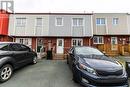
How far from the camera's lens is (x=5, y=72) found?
19.2 feet

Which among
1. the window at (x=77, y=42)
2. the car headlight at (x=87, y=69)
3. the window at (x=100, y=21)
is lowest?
the car headlight at (x=87, y=69)

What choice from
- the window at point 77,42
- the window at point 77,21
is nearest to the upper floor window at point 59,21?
the window at point 77,21

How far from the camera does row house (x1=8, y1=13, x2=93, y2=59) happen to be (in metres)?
16.7

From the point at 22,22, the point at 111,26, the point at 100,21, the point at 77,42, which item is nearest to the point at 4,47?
the point at 22,22

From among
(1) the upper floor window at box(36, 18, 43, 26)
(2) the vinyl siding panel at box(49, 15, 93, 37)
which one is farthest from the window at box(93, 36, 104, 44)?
(1) the upper floor window at box(36, 18, 43, 26)

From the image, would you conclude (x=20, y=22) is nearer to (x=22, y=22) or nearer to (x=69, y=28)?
(x=22, y=22)

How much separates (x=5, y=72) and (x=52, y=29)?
1142 cm

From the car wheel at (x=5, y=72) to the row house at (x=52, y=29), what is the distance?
10.5 metres

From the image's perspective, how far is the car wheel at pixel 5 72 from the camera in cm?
557

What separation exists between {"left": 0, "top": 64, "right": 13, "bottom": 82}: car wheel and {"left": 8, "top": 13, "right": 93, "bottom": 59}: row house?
1047 centimetres

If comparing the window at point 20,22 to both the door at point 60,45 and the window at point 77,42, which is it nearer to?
the door at point 60,45

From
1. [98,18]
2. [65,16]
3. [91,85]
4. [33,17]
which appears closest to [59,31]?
[65,16]
